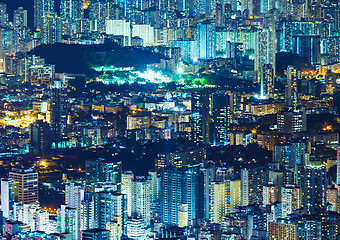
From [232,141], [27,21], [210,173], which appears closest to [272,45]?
[27,21]

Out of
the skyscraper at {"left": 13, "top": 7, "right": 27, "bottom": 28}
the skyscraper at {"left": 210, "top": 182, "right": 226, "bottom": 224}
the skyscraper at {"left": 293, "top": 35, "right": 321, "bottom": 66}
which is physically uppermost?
A: the skyscraper at {"left": 13, "top": 7, "right": 27, "bottom": 28}

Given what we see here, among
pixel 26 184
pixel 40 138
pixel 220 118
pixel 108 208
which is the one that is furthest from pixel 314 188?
pixel 40 138

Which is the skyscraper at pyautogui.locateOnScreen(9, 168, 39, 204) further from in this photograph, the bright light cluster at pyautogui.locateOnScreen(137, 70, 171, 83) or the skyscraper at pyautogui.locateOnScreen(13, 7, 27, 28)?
the skyscraper at pyautogui.locateOnScreen(13, 7, 27, 28)

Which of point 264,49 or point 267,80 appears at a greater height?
point 264,49

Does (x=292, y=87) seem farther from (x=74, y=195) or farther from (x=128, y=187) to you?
(x=74, y=195)

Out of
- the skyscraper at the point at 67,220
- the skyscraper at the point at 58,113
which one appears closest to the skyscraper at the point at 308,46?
the skyscraper at the point at 58,113

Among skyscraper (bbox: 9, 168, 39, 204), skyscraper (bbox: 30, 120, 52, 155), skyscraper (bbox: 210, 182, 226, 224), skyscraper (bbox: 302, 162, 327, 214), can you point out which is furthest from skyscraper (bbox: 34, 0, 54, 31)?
skyscraper (bbox: 210, 182, 226, 224)
